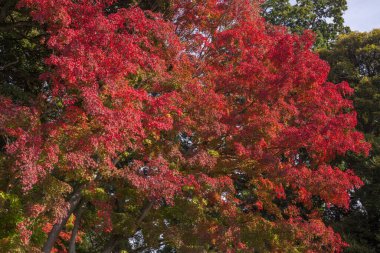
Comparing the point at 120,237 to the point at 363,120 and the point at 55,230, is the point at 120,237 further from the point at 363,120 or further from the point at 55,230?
the point at 363,120

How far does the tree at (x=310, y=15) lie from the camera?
73.2 ft

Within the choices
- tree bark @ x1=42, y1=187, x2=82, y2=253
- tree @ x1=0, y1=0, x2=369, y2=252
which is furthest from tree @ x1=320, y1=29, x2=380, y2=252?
tree bark @ x1=42, y1=187, x2=82, y2=253

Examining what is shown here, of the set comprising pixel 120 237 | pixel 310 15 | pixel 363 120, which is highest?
pixel 310 15

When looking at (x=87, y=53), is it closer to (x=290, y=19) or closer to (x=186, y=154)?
(x=186, y=154)

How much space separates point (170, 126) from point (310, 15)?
16882 millimetres

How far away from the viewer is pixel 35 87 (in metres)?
11.7

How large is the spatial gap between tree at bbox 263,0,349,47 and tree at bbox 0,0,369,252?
11219 millimetres

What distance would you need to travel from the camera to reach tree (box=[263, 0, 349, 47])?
22.3 metres

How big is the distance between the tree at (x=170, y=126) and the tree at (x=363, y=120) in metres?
4.23

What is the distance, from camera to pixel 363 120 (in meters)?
16.2

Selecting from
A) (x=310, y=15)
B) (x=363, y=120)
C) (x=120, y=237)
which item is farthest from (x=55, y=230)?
(x=310, y=15)

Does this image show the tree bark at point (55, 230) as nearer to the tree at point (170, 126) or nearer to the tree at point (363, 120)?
the tree at point (170, 126)

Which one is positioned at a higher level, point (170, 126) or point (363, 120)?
point (363, 120)

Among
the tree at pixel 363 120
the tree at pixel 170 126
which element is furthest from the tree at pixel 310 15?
the tree at pixel 170 126
